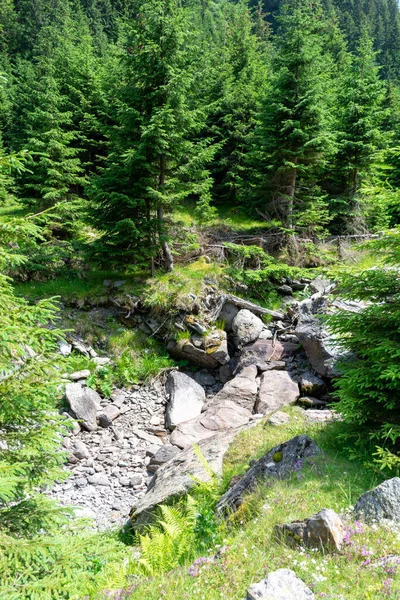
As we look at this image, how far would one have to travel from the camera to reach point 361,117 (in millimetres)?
15562

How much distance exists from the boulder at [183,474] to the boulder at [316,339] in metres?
3.17

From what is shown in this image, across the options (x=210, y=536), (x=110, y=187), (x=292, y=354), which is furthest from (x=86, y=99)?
(x=210, y=536)

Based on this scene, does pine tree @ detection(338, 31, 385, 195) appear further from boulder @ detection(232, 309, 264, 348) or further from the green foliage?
the green foliage

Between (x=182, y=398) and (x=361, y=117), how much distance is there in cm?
1374

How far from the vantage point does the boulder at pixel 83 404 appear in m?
10.8

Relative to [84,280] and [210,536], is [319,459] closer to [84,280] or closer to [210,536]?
[210,536]

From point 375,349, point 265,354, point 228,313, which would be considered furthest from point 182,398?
point 375,349

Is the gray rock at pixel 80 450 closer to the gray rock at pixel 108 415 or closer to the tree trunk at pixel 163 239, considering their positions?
the gray rock at pixel 108 415

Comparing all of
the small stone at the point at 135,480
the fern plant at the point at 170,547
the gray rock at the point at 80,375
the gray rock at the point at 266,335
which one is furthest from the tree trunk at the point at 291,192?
the fern plant at the point at 170,547

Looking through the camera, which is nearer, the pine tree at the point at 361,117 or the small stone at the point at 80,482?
the small stone at the point at 80,482

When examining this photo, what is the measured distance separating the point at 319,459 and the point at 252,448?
234 cm

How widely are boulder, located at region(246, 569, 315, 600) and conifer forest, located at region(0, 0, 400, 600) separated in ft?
0.06

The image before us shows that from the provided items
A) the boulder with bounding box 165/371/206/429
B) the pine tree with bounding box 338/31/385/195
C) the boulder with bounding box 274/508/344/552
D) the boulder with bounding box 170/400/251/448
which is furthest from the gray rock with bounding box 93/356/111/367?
the pine tree with bounding box 338/31/385/195

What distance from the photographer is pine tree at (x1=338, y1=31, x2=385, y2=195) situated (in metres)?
15.2
